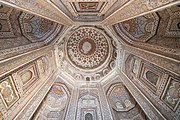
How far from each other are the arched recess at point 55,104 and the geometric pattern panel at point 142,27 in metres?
3.46

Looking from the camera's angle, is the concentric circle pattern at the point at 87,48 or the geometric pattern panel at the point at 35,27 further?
the concentric circle pattern at the point at 87,48

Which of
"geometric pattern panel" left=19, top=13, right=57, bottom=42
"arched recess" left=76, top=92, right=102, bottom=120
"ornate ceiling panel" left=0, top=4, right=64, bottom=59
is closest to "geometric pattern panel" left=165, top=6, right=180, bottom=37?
"arched recess" left=76, top=92, right=102, bottom=120

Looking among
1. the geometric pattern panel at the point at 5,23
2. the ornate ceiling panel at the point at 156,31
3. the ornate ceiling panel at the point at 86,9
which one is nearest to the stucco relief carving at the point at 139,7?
the ornate ceiling panel at the point at 86,9

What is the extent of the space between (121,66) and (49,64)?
9.30ft

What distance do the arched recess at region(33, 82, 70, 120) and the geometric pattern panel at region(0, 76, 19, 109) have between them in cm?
168

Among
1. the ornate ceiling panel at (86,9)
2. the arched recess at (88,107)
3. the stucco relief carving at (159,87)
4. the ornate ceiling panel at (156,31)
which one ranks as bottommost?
the arched recess at (88,107)

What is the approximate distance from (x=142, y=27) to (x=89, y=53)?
11.0 ft

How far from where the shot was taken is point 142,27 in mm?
5797

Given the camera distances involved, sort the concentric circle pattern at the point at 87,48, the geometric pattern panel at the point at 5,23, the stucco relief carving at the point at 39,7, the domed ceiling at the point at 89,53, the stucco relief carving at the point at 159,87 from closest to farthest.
Result: 1. the stucco relief carving at the point at 39,7
2. the stucco relief carving at the point at 159,87
3. the geometric pattern panel at the point at 5,23
4. the domed ceiling at the point at 89,53
5. the concentric circle pattern at the point at 87,48

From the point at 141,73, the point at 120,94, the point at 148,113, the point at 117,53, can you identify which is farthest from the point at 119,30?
the point at 148,113

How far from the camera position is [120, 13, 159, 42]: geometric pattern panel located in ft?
17.5

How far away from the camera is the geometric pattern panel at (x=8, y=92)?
3.79 metres

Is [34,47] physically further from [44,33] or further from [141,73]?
[141,73]

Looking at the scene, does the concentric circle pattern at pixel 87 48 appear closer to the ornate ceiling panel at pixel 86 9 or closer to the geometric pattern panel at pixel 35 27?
the ornate ceiling panel at pixel 86 9
